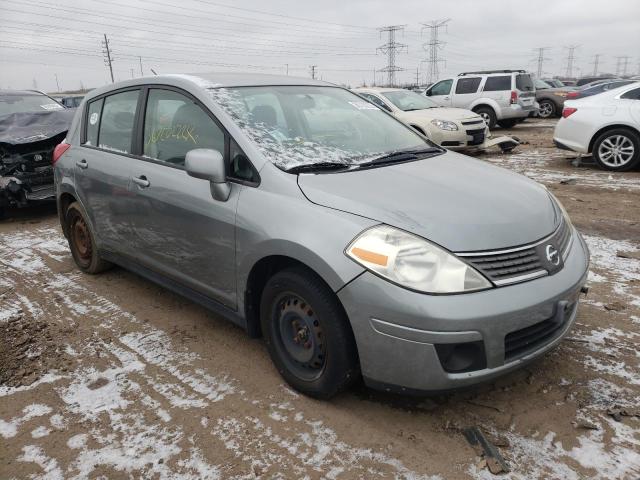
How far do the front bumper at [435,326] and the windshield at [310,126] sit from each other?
951mm

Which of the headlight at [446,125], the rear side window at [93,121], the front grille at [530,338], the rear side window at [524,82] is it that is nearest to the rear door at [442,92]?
the rear side window at [524,82]

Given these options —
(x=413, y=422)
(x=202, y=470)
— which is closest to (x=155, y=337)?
(x=202, y=470)

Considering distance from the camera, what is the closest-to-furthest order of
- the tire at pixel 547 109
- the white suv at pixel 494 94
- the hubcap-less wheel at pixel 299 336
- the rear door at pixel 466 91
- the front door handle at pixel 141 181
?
the hubcap-less wheel at pixel 299 336 → the front door handle at pixel 141 181 → the white suv at pixel 494 94 → the rear door at pixel 466 91 → the tire at pixel 547 109

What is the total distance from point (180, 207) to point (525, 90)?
1599 centimetres

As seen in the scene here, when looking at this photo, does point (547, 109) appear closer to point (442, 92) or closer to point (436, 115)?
point (442, 92)

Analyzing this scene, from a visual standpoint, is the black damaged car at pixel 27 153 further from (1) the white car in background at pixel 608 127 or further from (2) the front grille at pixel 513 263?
(1) the white car in background at pixel 608 127

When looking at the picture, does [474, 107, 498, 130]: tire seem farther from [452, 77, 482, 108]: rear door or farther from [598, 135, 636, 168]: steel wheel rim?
[598, 135, 636, 168]: steel wheel rim

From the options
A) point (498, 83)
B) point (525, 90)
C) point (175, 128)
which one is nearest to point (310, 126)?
point (175, 128)

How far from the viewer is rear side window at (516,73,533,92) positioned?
53.0 feet

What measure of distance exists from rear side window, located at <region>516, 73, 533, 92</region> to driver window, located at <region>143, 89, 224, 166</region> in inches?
595

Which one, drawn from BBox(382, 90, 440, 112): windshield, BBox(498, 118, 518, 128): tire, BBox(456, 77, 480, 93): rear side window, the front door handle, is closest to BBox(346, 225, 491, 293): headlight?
the front door handle

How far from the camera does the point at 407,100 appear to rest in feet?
38.4

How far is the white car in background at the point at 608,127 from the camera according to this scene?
8.39m

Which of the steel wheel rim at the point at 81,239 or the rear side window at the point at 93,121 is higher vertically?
the rear side window at the point at 93,121
